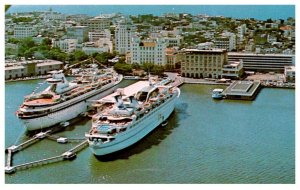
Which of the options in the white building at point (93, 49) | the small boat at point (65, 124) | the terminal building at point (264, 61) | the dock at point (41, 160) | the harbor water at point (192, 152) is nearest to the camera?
the harbor water at point (192, 152)

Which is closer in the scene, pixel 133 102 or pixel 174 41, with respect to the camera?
pixel 133 102

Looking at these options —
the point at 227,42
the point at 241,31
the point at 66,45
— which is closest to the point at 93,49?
the point at 66,45

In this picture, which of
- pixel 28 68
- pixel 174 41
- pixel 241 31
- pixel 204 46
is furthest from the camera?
pixel 241 31

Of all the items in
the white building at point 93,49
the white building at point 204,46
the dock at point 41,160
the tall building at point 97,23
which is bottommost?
the dock at point 41,160

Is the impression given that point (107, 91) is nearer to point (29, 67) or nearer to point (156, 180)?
point (29, 67)

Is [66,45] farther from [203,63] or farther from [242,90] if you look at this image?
[242,90]

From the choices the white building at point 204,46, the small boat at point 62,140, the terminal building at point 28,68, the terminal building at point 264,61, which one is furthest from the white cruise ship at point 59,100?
the terminal building at point 264,61

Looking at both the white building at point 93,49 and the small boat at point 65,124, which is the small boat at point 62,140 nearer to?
the small boat at point 65,124
